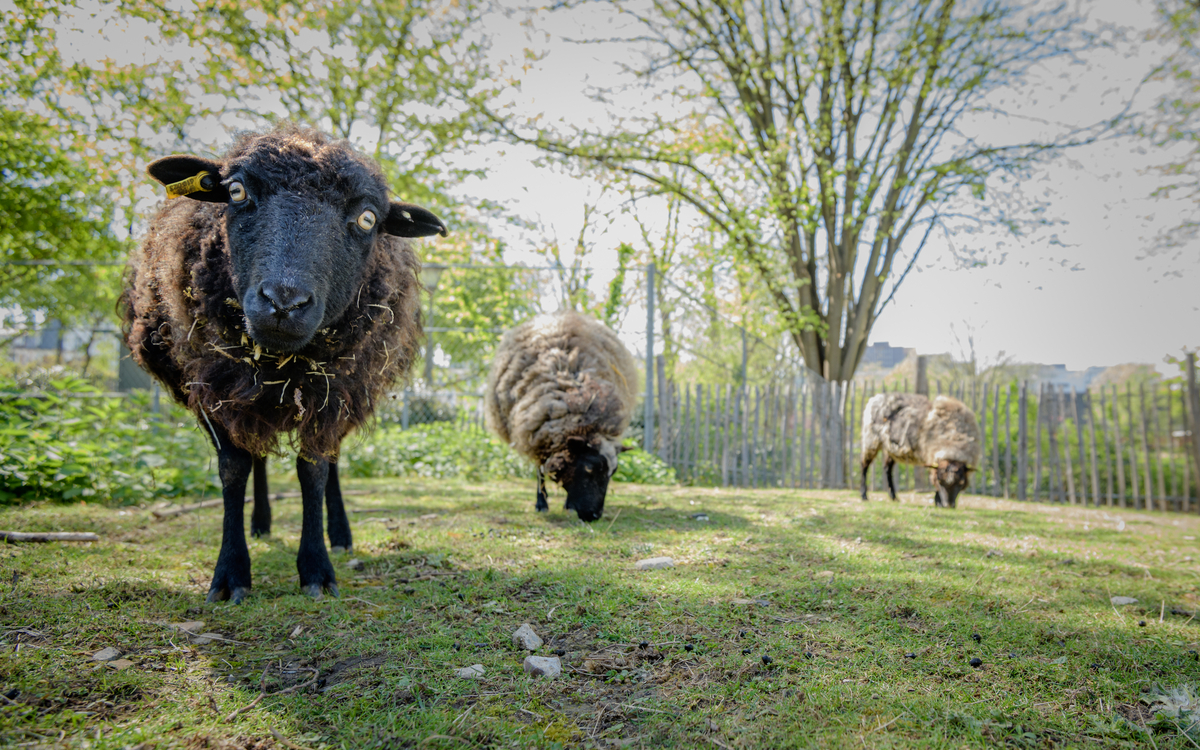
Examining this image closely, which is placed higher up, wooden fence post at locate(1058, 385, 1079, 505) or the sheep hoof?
wooden fence post at locate(1058, 385, 1079, 505)

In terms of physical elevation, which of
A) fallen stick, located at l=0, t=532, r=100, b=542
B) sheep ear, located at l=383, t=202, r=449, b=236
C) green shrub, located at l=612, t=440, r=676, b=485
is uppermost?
sheep ear, located at l=383, t=202, r=449, b=236

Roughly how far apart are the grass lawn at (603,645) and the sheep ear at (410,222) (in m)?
2.00

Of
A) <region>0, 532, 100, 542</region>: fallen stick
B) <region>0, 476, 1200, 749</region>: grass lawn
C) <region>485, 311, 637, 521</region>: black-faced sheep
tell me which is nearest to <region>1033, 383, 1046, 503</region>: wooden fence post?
<region>0, 476, 1200, 749</region>: grass lawn

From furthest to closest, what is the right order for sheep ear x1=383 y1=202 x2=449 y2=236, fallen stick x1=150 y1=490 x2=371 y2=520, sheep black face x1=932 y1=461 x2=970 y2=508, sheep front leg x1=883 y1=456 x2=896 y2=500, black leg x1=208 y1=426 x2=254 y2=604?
sheep front leg x1=883 y1=456 x2=896 y2=500
sheep black face x1=932 y1=461 x2=970 y2=508
fallen stick x1=150 y1=490 x2=371 y2=520
sheep ear x1=383 y1=202 x2=449 y2=236
black leg x1=208 y1=426 x2=254 y2=604

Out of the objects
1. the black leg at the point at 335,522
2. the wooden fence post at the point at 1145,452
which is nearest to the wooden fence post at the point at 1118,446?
the wooden fence post at the point at 1145,452

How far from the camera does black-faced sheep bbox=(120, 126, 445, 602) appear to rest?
263 cm

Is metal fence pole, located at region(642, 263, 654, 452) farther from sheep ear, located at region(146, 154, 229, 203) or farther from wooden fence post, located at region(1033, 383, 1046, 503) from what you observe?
sheep ear, located at region(146, 154, 229, 203)

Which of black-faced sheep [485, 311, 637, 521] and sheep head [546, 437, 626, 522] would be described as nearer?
sheep head [546, 437, 626, 522]

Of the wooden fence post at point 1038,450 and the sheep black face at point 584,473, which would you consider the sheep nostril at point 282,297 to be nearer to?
the sheep black face at point 584,473

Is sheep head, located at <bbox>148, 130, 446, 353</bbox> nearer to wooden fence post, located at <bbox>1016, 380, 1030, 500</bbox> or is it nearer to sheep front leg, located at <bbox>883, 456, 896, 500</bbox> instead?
sheep front leg, located at <bbox>883, 456, 896, 500</bbox>

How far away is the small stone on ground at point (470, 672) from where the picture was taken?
2.06 meters

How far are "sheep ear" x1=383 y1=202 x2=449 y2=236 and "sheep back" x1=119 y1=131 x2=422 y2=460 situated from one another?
0.12 m

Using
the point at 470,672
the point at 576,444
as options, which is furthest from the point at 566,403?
the point at 470,672

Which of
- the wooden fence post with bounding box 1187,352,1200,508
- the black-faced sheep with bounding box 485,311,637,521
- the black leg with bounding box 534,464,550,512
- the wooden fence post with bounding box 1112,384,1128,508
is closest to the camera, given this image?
the black-faced sheep with bounding box 485,311,637,521
